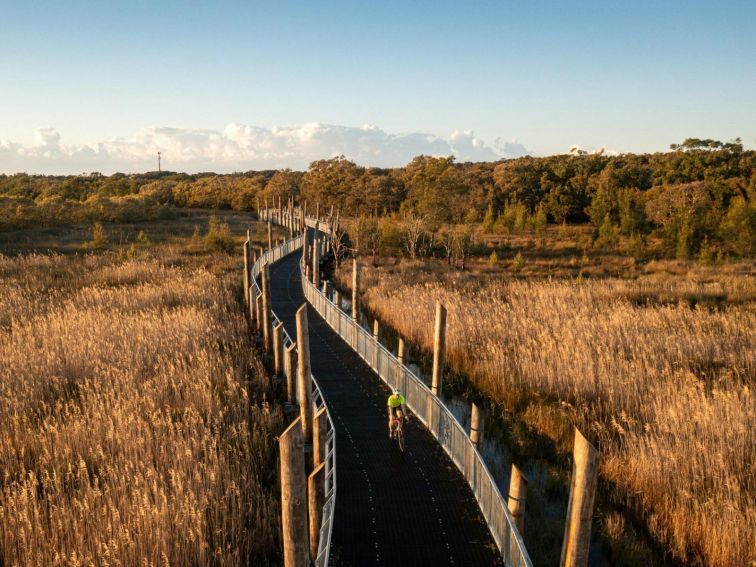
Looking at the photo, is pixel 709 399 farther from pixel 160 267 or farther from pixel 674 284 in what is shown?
pixel 160 267

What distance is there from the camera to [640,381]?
13562mm

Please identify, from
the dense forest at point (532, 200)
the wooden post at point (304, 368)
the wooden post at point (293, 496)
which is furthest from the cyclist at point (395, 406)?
the dense forest at point (532, 200)

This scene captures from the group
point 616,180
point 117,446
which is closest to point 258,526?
point 117,446

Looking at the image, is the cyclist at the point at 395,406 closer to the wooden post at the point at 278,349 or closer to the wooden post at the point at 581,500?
the wooden post at the point at 278,349

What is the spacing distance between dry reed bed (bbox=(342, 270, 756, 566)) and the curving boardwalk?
10.1ft

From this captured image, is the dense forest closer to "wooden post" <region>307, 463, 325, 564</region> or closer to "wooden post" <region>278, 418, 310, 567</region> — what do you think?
"wooden post" <region>307, 463, 325, 564</region>

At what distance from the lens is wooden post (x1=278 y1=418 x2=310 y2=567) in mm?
4945

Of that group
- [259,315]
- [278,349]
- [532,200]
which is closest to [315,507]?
[278,349]

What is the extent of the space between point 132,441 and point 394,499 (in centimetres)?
522

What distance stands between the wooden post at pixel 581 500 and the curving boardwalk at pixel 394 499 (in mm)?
2496

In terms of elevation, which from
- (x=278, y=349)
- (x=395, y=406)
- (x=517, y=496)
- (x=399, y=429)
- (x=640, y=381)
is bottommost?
(x=399, y=429)

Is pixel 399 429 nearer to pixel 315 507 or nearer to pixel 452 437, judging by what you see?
pixel 452 437

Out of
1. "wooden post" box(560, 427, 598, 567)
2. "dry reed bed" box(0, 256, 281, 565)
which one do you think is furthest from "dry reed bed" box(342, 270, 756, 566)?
"dry reed bed" box(0, 256, 281, 565)

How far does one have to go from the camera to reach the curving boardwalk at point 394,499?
308 inches
